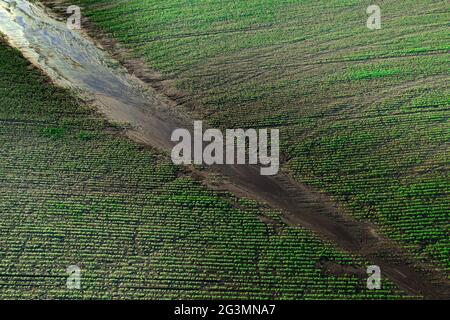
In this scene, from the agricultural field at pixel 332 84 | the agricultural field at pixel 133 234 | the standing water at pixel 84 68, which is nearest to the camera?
the agricultural field at pixel 133 234

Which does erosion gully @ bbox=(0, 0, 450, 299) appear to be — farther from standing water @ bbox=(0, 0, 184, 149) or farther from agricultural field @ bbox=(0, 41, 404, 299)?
agricultural field @ bbox=(0, 41, 404, 299)

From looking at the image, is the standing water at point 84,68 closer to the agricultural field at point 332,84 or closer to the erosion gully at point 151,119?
the erosion gully at point 151,119

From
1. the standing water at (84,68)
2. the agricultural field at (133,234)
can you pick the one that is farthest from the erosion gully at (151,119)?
the agricultural field at (133,234)

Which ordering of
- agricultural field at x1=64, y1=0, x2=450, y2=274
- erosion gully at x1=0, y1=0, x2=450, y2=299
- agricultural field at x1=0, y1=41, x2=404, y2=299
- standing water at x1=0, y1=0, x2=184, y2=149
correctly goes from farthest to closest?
1. standing water at x1=0, y1=0, x2=184, y2=149
2. agricultural field at x1=64, y1=0, x2=450, y2=274
3. erosion gully at x1=0, y1=0, x2=450, y2=299
4. agricultural field at x1=0, y1=41, x2=404, y2=299

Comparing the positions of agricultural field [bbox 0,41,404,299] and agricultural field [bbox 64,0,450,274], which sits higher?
agricultural field [bbox 64,0,450,274]

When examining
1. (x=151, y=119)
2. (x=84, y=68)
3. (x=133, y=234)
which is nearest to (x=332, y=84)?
(x=151, y=119)

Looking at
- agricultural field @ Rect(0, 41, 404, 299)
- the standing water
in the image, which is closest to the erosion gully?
the standing water
